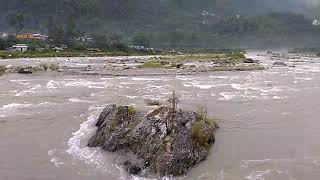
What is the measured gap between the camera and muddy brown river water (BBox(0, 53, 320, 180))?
54.6 ft

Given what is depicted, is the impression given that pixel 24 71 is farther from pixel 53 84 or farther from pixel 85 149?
pixel 85 149

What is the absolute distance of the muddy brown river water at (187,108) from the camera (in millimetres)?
16641

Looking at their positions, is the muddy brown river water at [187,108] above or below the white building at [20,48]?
below

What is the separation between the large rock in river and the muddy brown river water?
1.52ft

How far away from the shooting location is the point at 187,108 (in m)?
27.8

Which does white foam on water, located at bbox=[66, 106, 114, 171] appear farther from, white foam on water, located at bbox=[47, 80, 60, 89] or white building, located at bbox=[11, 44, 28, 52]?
white building, located at bbox=[11, 44, 28, 52]

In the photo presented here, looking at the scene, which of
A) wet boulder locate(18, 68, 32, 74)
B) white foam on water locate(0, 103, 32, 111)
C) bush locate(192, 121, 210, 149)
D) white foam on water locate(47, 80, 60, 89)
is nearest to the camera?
bush locate(192, 121, 210, 149)

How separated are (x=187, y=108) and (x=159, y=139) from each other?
10880mm

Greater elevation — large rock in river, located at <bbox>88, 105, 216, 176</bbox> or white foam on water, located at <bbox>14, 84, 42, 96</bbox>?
large rock in river, located at <bbox>88, 105, 216, 176</bbox>

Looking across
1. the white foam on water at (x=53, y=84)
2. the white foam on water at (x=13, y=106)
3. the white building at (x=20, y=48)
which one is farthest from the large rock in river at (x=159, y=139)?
the white building at (x=20, y=48)

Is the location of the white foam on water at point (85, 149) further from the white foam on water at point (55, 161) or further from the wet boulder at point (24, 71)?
the wet boulder at point (24, 71)

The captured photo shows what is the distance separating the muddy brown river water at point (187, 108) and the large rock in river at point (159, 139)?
1.52 ft

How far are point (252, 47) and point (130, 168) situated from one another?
7024 inches

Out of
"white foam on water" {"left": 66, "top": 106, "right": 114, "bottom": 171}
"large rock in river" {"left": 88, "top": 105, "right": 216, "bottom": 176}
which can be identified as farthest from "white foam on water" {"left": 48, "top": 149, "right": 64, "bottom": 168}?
"large rock in river" {"left": 88, "top": 105, "right": 216, "bottom": 176}
